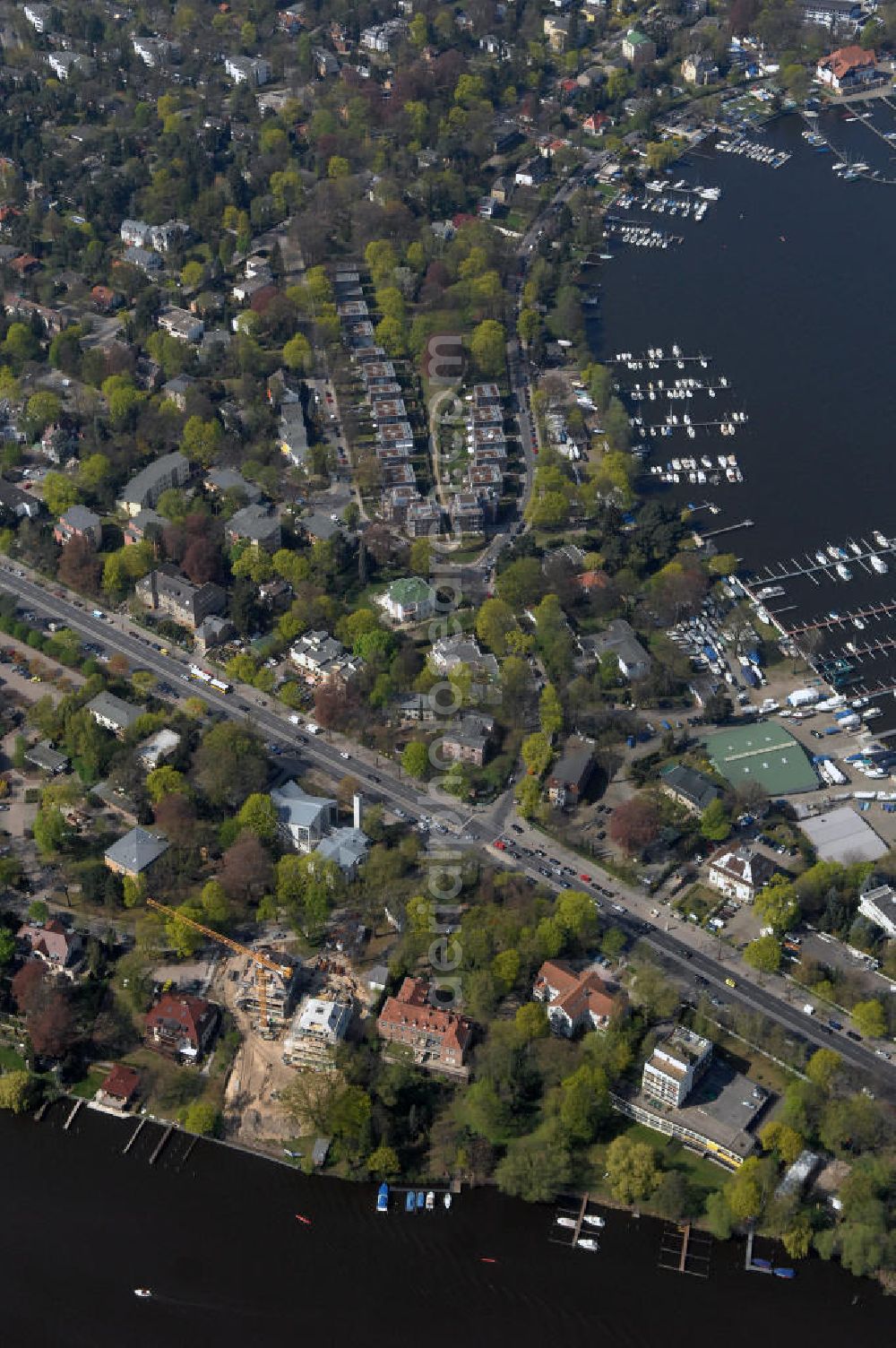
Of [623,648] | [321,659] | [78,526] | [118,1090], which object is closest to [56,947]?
[118,1090]

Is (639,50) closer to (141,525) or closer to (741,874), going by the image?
(141,525)

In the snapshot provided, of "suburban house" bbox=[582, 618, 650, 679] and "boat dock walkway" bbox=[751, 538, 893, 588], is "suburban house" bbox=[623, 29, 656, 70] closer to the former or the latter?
"boat dock walkway" bbox=[751, 538, 893, 588]

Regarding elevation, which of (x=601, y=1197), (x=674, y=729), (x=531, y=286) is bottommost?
(x=601, y=1197)

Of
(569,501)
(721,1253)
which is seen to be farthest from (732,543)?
(721,1253)

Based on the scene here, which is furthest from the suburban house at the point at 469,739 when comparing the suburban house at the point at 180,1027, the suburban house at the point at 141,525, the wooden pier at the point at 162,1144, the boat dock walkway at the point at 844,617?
the suburban house at the point at 141,525

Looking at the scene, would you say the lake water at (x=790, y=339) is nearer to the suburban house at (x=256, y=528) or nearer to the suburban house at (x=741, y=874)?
the suburban house at (x=741, y=874)

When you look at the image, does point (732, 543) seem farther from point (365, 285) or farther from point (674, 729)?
point (365, 285)

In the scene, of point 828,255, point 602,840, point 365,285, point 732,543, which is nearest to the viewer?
point 602,840
